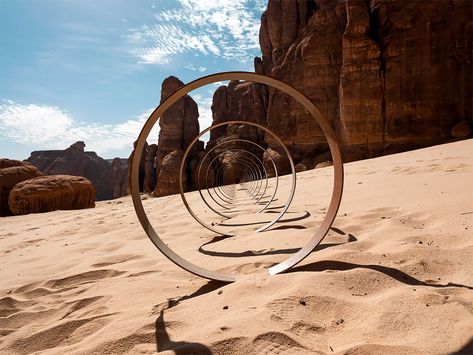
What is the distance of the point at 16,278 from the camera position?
2617 mm

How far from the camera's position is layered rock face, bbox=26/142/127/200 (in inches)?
2507

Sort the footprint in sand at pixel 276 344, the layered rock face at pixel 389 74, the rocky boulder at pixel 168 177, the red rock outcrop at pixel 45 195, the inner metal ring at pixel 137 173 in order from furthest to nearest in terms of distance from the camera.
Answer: the rocky boulder at pixel 168 177 < the layered rock face at pixel 389 74 < the red rock outcrop at pixel 45 195 < the inner metal ring at pixel 137 173 < the footprint in sand at pixel 276 344

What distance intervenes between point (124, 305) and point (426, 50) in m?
25.3

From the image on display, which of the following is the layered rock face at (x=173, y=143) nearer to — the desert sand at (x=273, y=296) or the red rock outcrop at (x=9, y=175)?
the red rock outcrop at (x=9, y=175)

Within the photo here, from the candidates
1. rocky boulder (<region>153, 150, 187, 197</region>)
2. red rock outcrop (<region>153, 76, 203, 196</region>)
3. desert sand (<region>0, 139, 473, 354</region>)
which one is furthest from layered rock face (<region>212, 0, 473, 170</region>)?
desert sand (<region>0, 139, 473, 354</region>)

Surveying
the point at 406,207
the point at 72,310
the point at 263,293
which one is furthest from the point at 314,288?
the point at 406,207

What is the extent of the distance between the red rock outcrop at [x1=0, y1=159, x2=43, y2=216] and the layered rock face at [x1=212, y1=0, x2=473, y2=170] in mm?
17010

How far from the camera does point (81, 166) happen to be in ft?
213

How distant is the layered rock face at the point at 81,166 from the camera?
63.7m

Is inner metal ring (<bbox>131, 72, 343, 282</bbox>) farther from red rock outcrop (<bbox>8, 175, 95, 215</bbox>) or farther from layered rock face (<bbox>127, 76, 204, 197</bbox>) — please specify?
layered rock face (<bbox>127, 76, 204, 197</bbox>)

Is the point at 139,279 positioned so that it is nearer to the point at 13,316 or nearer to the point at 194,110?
the point at 13,316

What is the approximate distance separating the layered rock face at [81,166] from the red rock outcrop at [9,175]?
47.1m

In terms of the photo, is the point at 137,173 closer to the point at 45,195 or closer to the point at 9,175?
the point at 45,195

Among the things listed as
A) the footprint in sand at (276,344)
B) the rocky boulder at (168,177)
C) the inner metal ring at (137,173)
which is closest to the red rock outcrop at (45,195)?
the inner metal ring at (137,173)
